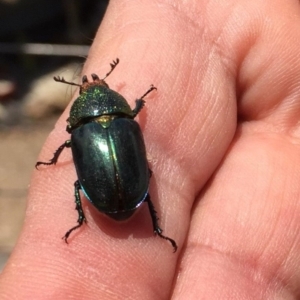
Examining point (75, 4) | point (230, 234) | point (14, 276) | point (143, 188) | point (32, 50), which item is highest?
point (143, 188)

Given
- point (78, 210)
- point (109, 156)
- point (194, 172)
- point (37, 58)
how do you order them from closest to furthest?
point (109, 156) < point (78, 210) < point (194, 172) < point (37, 58)

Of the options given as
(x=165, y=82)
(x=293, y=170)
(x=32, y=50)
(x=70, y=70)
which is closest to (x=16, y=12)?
(x=32, y=50)

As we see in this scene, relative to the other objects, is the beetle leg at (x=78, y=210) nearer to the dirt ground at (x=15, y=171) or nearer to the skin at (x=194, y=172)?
the skin at (x=194, y=172)

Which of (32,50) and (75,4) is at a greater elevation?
(75,4)

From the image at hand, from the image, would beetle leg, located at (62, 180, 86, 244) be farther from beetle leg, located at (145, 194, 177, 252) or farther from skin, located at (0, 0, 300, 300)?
beetle leg, located at (145, 194, 177, 252)

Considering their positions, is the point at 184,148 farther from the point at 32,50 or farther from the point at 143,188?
the point at 32,50

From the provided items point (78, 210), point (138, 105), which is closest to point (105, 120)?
point (138, 105)

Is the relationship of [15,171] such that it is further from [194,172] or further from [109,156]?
[109,156]
